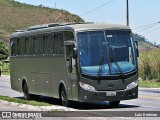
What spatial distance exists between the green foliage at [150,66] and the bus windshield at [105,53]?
71.3ft

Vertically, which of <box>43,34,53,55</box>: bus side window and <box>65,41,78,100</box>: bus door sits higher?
<box>43,34,53,55</box>: bus side window

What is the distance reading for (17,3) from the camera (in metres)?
186

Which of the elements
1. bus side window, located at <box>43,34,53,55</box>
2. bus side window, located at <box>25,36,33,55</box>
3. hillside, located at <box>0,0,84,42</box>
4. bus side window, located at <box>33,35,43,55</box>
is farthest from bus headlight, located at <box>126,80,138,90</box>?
hillside, located at <box>0,0,84,42</box>

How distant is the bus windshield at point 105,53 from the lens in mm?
21125

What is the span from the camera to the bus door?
21.4m

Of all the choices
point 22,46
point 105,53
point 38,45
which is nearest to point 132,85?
point 105,53

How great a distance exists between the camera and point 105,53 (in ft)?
69.9

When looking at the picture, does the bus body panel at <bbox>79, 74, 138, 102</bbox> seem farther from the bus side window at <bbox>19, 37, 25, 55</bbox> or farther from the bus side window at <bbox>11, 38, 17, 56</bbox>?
the bus side window at <bbox>11, 38, 17, 56</bbox>

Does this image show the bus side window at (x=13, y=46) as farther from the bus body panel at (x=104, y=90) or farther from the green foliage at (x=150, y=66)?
the green foliage at (x=150, y=66)

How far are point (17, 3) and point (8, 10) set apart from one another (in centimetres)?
1428

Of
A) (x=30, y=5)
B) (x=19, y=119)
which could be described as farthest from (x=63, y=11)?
(x=19, y=119)

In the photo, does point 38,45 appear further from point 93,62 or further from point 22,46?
point 93,62

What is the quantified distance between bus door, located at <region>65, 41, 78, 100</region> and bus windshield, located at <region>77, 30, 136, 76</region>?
479 mm

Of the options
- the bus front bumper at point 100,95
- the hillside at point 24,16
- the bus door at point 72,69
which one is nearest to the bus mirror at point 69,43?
the bus door at point 72,69
